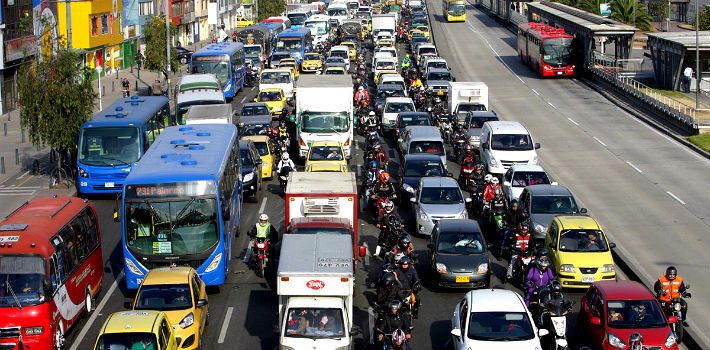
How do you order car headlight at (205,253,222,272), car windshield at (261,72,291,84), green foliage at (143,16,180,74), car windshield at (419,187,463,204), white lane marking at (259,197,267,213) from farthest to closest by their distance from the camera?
green foliage at (143,16,180,74)
car windshield at (261,72,291,84)
white lane marking at (259,197,267,213)
car windshield at (419,187,463,204)
car headlight at (205,253,222,272)

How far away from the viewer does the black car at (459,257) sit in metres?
21.9

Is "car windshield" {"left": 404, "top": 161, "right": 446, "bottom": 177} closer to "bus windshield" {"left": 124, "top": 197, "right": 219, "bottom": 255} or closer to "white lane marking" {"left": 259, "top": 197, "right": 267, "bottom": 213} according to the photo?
"white lane marking" {"left": 259, "top": 197, "right": 267, "bottom": 213}

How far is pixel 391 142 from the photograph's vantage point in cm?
4306

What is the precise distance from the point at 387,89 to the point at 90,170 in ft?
71.0

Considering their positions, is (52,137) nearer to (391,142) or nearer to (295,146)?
(295,146)

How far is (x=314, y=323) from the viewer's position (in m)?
16.9

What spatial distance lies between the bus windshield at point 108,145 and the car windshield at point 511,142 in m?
13.1

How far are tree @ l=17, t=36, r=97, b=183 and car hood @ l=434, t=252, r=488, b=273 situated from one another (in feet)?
59.3

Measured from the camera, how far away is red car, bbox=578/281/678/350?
17.0m

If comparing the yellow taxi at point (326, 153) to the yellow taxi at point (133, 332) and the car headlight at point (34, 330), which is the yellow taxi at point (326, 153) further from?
the yellow taxi at point (133, 332)

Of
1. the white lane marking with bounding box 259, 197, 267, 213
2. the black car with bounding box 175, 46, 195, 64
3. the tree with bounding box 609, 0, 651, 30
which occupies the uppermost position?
the tree with bounding box 609, 0, 651, 30

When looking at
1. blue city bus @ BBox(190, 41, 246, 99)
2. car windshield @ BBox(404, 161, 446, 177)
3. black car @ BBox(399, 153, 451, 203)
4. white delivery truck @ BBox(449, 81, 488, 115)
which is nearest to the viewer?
black car @ BBox(399, 153, 451, 203)

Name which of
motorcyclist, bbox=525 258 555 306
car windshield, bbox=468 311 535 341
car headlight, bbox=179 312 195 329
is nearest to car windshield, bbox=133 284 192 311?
car headlight, bbox=179 312 195 329

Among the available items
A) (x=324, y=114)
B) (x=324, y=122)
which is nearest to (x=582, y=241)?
(x=324, y=122)
